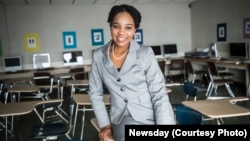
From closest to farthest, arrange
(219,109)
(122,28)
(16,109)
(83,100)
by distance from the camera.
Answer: (122,28)
(219,109)
(16,109)
(83,100)

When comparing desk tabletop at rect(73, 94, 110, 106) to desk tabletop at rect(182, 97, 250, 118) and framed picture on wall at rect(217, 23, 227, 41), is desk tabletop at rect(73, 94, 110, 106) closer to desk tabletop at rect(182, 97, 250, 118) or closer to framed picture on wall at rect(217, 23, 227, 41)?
desk tabletop at rect(182, 97, 250, 118)

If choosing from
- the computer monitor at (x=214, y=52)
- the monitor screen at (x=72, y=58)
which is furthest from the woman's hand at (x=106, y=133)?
the monitor screen at (x=72, y=58)

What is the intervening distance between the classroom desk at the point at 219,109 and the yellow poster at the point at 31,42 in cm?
628

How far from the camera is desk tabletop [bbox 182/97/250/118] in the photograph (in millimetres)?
2143

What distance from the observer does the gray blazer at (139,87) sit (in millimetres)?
1321

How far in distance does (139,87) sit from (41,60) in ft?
22.0

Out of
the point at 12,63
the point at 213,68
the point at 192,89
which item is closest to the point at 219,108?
the point at 192,89

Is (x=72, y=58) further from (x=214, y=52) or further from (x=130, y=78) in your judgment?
(x=130, y=78)

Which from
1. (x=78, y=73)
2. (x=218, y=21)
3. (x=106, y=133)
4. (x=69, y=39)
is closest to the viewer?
(x=106, y=133)

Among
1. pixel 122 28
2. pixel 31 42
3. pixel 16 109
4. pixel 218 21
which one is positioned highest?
pixel 218 21

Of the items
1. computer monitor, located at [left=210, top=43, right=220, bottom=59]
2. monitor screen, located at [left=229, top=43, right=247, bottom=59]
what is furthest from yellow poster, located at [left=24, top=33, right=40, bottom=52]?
monitor screen, located at [left=229, top=43, right=247, bottom=59]

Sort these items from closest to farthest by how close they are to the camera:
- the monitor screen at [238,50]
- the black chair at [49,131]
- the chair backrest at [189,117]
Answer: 1. the chair backrest at [189,117]
2. the black chair at [49,131]
3. the monitor screen at [238,50]

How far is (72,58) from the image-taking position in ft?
25.3

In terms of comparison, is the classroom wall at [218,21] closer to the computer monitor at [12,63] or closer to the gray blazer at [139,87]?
the computer monitor at [12,63]
